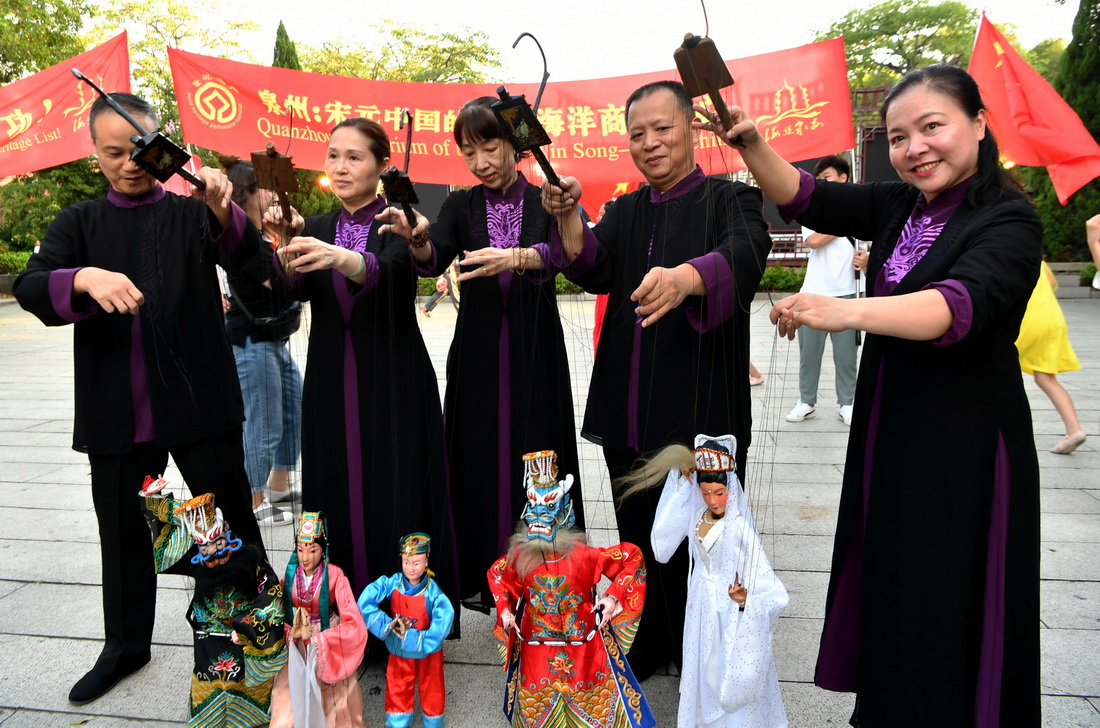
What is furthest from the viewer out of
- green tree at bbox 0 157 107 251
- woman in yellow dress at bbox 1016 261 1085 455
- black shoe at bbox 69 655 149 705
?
green tree at bbox 0 157 107 251

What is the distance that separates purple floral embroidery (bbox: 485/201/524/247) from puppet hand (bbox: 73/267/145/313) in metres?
1.08

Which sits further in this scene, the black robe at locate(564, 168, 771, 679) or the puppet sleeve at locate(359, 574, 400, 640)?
the puppet sleeve at locate(359, 574, 400, 640)

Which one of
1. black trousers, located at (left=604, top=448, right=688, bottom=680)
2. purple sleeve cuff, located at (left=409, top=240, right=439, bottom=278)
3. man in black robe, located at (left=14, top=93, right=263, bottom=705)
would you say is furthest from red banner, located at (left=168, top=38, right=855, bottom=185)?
black trousers, located at (left=604, top=448, right=688, bottom=680)

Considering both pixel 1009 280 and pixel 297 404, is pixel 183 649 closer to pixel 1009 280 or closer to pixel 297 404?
pixel 297 404

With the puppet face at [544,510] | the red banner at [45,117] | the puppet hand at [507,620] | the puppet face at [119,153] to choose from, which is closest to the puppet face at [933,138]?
the puppet face at [544,510]

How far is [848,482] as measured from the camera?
1.87 meters

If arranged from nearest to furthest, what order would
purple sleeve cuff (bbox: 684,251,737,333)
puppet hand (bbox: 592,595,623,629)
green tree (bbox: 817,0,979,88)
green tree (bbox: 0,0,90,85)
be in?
purple sleeve cuff (bbox: 684,251,737,333)
puppet hand (bbox: 592,595,623,629)
green tree (bbox: 0,0,90,85)
green tree (bbox: 817,0,979,88)

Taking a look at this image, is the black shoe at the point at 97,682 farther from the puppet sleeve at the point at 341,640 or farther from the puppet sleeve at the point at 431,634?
the puppet sleeve at the point at 431,634

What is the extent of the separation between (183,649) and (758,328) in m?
9.53

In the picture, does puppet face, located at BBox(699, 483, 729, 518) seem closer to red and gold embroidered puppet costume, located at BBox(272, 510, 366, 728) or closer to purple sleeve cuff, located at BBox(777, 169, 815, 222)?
purple sleeve cuff, located at BBox(777, 169, 815, 222)

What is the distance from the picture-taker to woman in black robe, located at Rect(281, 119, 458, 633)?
2.39 metres

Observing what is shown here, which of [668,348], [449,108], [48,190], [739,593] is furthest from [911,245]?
[48,190]

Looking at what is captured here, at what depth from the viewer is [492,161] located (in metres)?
2.45

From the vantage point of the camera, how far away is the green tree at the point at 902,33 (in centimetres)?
2398
